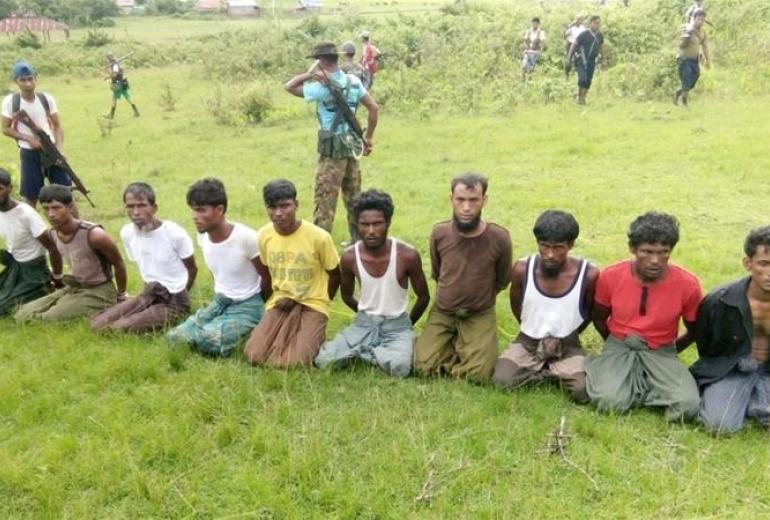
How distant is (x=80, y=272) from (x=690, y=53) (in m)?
11.7

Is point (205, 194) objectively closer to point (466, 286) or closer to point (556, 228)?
point (466, 286)

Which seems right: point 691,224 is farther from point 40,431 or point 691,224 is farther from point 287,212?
point 40,431

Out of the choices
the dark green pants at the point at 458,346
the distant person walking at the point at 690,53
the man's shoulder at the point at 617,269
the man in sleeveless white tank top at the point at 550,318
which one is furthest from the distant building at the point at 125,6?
the man's shoulder at the point at 617,269

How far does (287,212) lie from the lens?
481 centimetres

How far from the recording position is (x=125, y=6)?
4853 centimetres

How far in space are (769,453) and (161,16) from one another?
158 ft

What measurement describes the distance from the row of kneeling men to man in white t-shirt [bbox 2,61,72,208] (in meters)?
1.75

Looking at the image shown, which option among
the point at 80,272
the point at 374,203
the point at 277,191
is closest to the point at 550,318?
the point at 374,203

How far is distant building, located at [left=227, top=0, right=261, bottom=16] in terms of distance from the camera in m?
45.6

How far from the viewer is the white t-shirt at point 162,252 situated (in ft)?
17.4

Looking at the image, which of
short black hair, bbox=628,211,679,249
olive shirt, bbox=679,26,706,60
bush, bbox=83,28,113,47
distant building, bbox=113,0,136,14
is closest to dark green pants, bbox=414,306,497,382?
short black hair, bbox=628,211,679,249

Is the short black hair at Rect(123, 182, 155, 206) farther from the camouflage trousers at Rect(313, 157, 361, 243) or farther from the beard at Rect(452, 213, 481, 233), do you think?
the beard at Rect(452, 213, 481, 233)

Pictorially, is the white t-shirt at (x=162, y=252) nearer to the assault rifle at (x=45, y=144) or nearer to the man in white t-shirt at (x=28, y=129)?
the assault rifle at (x=45, y=144)

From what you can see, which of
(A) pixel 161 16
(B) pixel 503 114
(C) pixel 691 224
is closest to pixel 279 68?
(B) pixel 503 114
